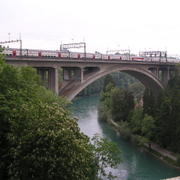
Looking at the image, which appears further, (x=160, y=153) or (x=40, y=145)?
(x=160, y=153)

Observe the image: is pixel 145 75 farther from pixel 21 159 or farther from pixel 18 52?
pixel 21 159

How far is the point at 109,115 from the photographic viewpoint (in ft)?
125

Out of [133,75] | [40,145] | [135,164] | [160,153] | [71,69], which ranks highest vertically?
[71,69]

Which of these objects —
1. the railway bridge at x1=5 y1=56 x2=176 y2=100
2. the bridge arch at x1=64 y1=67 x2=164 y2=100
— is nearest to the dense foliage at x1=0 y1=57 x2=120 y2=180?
the railway bridge at x1=5 y1=56 x2=176 y2=100

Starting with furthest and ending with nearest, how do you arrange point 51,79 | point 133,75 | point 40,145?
1. point 133,75
2. point 51,79
3. point 40,145

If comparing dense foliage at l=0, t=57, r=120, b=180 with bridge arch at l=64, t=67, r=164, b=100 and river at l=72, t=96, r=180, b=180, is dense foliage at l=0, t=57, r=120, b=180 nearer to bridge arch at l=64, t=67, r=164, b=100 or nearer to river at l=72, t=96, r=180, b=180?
river at l=72, t=96, r=180, b=180

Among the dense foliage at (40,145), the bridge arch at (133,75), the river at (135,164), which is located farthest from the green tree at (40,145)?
the bridge arch at (133,75)

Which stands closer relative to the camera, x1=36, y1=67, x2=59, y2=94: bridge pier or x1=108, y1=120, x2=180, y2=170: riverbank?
x1=108, y1=120, x2=180, y2=170: riverbank

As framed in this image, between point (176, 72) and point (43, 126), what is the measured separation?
3782 cm

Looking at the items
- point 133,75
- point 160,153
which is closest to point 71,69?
point 160,153

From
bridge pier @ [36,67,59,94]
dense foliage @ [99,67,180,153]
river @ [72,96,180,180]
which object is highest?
bridge pier @ [36,67,59,94]

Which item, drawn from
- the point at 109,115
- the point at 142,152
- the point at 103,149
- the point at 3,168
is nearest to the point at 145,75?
the point at 109,115

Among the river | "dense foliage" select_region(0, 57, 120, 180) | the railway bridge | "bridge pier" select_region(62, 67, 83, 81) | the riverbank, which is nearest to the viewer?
"dense foliage" select_region(0, 57, 120, 180)

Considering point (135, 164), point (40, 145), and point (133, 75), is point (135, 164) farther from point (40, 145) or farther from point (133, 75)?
point (133, 75)
